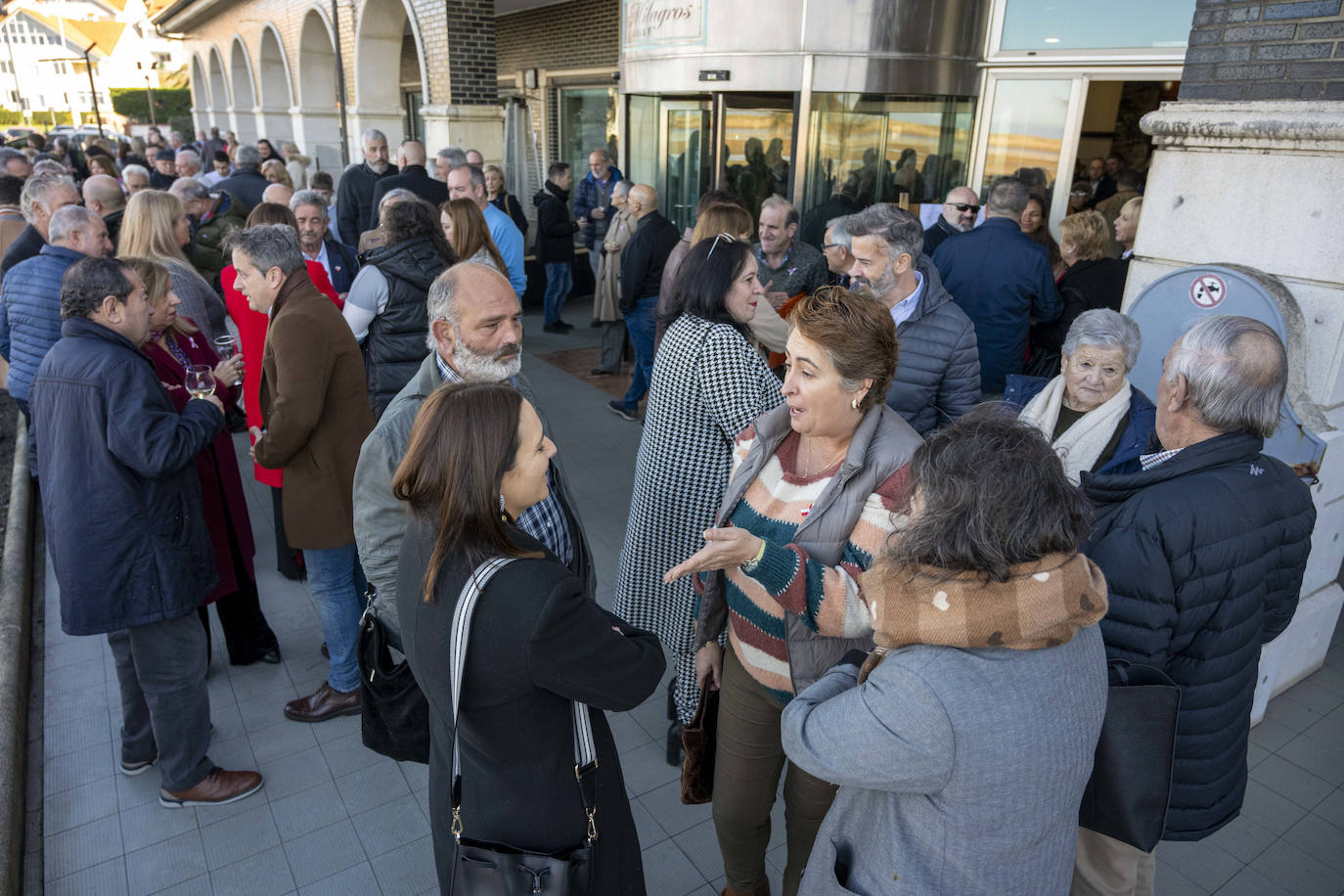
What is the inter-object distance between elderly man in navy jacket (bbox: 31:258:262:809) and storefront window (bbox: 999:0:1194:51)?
7190 millimetres

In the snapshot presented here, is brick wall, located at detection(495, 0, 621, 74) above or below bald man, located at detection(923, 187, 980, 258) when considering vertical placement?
above

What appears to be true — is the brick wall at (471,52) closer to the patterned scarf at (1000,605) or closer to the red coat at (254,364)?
the red coat at (254,364)

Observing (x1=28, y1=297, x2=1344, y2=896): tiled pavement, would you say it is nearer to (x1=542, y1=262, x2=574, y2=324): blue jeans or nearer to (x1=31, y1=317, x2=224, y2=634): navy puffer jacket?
(x1=31, y1=317, x2=224, y2=634): navy puffer jacket

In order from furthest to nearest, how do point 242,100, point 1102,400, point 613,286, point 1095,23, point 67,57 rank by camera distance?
point 67,57, point 242,100, point 613,286, point 1095,23, point 1102,400

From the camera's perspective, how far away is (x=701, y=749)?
8.66 feet

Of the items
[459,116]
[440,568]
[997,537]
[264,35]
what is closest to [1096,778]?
[997,537]

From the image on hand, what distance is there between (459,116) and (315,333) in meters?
8.94

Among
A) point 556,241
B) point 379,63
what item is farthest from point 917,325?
point 379,63

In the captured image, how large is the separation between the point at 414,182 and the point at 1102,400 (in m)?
6.94

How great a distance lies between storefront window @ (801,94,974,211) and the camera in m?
8.00

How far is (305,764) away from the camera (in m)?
3.39

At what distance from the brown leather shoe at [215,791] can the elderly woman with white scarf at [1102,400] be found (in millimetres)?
3136

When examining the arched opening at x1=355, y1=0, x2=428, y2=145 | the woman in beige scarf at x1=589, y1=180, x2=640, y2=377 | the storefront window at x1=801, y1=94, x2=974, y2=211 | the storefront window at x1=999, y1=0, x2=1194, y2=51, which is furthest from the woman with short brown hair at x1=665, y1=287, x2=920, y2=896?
the arched opening at x1=355, y1=0, x2=428, y2=145

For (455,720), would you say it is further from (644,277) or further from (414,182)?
(414,182)
